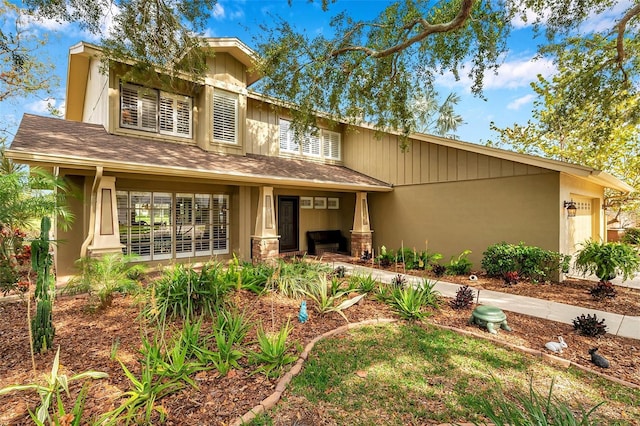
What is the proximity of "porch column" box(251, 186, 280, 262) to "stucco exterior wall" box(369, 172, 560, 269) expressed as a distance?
450 centimetres

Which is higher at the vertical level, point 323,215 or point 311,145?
point 311,145

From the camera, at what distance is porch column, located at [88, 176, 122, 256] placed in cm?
638

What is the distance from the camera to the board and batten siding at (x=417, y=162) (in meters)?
8.49

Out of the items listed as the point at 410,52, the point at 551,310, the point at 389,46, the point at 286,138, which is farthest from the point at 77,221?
the point at 551,310

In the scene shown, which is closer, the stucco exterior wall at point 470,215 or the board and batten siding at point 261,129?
the stucco exterior wall at point 470,215

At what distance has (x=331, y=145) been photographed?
12.9 meters

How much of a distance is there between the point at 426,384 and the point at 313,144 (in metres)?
10.5

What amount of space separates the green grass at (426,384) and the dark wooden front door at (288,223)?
7.62 m

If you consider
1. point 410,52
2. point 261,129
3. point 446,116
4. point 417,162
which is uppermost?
point 446,116

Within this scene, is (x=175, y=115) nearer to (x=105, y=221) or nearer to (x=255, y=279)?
(x=105, y=221)

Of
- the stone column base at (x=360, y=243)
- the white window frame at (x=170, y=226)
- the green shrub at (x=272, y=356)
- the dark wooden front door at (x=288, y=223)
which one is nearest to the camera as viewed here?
the green shrub at (x=272, y=356)

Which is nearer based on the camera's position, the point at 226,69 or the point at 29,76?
the point at 226,69

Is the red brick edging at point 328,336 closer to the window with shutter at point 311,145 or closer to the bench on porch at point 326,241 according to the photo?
the bench on porch at point 326,241

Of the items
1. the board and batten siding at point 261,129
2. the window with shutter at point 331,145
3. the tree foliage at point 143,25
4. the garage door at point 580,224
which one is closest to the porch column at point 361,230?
the window with shutter at point 331,145
